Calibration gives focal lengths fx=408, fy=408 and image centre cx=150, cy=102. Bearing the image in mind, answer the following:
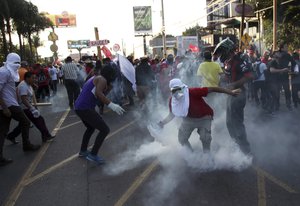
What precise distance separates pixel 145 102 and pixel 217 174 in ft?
17.7

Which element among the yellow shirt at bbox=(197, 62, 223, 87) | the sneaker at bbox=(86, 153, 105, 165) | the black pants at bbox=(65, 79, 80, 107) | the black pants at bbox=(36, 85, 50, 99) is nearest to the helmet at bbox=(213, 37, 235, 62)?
the yellow shirt at bbox=(197, 62, 223, 87)

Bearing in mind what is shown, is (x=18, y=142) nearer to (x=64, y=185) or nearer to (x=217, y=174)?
(x=64, y=185)

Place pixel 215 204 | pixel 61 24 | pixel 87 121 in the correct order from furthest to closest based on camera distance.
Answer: pixel 61 24 < pixel 87 121 < pixel 215 204

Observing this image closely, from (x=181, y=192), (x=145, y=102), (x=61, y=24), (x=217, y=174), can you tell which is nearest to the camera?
(x=181, y=192)

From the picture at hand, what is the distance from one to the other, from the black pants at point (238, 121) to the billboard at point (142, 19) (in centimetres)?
6001

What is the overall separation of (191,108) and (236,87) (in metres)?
0.88

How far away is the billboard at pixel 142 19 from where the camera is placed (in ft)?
212

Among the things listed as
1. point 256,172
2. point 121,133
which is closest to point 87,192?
point 256,172

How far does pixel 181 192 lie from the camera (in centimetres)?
470

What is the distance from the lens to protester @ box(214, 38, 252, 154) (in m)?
5.87

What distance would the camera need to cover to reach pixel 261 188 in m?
4.70

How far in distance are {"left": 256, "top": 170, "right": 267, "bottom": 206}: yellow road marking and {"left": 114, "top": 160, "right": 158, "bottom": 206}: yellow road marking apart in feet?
4.67

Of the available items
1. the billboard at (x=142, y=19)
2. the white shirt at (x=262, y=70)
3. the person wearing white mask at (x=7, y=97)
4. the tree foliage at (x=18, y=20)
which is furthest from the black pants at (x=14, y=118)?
the billboard at (x=142, y=19)

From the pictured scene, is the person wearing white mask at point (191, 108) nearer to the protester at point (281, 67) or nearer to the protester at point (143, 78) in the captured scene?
the protester at point (143, 78)
